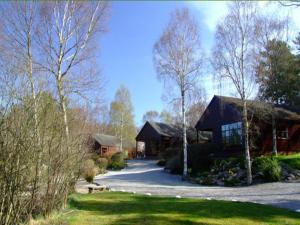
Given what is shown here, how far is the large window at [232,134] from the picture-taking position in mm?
26731

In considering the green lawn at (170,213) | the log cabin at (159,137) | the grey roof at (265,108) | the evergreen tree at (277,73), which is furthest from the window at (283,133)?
the green lawn at (170,213)

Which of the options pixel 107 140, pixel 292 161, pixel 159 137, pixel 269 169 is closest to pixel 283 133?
pixel 292 161

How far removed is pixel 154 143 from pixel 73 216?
37.0m

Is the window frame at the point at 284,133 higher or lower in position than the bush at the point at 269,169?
higher

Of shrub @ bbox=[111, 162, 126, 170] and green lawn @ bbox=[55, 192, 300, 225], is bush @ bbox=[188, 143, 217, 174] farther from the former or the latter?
green lawn @ bbox=[55, 192, 300, 225]

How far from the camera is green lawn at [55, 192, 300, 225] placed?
334 inches

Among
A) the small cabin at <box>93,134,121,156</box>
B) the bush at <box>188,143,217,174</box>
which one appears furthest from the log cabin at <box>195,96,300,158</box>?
the small cabin at <box>93,134,121,156</box>

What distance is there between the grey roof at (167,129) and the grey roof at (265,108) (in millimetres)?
16307

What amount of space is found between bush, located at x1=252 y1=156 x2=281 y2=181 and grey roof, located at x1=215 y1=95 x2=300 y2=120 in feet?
11.0

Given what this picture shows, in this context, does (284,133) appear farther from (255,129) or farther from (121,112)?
(121,112)

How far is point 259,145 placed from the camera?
26109 mm

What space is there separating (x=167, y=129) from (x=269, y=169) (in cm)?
2764

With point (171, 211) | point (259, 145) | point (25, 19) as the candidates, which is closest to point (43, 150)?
point (171, 211)

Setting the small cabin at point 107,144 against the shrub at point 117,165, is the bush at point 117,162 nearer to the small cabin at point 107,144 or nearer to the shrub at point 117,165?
the shrub at point 117,165
